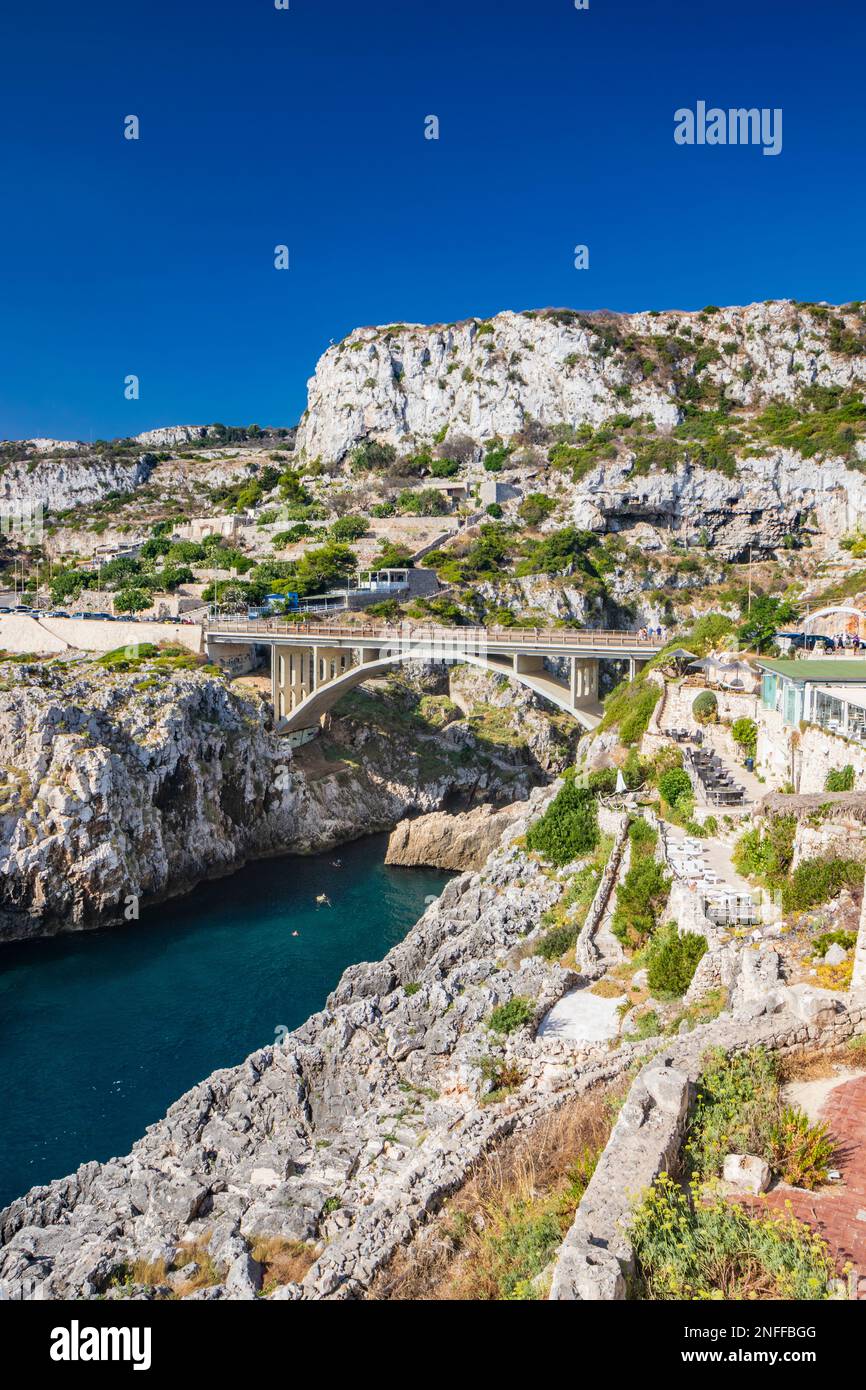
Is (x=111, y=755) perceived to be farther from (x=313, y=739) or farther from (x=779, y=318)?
(x=779, y=318)

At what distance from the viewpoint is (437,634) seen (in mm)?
38094

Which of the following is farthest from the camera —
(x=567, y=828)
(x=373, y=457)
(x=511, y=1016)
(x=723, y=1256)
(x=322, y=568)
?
(x=373, y=457)

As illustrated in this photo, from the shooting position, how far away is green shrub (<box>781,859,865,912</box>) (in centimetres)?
1170

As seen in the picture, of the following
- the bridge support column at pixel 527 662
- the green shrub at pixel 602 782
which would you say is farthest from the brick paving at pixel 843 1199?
the bridge support column at pixel 527 662

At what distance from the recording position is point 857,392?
75.9 m

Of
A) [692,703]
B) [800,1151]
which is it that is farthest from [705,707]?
[800,1151]

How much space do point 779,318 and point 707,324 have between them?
699 centimetres

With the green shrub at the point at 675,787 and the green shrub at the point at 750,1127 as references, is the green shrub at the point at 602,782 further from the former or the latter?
the green shrub at the point at 750,1127

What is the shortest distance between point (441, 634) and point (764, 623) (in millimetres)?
13686

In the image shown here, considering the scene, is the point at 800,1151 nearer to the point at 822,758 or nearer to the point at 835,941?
the point at 835,941

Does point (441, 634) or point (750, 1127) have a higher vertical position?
point (441, 634)

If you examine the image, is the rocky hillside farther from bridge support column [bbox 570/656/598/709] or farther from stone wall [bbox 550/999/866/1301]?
stone wall [bbox 550/999/866/1301]

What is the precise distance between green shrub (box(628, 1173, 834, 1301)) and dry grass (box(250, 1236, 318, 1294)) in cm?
504
